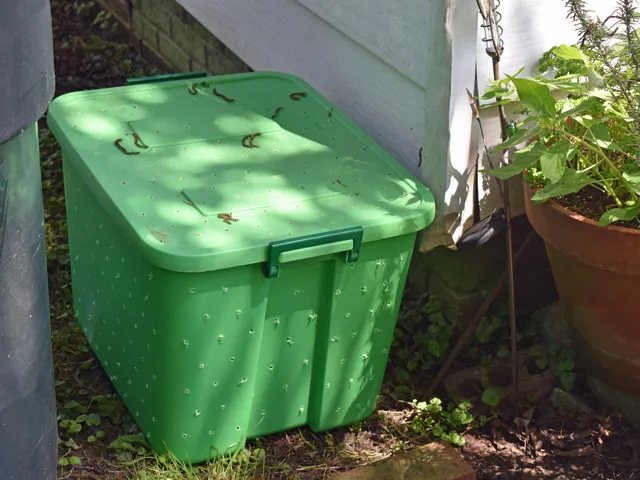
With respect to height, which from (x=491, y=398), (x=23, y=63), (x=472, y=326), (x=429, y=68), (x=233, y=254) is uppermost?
(x=23, y=63)

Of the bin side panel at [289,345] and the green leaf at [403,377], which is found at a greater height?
the bin side panel at [289,345]

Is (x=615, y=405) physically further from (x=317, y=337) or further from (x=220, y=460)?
(x=220, y=460)

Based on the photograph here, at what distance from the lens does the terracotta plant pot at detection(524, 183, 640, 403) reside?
2.53 metres

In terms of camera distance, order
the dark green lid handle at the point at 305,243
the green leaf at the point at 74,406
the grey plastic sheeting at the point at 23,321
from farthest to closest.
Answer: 1. the green leaf at the point at 74,406
2. the dark green lid handle at the point at 305,243
3. the grey plastic sheeting at the point at 23,321

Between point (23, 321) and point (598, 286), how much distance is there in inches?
60.3

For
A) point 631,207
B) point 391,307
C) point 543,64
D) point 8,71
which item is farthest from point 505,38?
point 8,71

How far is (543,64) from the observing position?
2.83 m

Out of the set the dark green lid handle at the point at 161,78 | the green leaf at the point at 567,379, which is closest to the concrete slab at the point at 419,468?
the green leaf at the point at 567,379

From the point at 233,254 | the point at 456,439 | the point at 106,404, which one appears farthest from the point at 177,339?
the point at 456,439

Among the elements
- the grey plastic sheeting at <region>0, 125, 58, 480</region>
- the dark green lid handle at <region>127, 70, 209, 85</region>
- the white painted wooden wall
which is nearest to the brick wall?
the dark green lid handle at <region>127, 70, 209, 85</region>

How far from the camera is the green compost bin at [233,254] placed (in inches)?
96.7

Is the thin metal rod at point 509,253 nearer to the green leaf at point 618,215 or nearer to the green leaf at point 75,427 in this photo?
the green leaf at point 618,215

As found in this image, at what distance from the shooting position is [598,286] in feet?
8.76

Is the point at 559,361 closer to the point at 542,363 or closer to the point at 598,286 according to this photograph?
the point at 542,363
